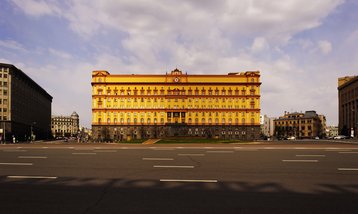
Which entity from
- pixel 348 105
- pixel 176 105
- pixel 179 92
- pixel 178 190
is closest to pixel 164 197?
pixel 178 190

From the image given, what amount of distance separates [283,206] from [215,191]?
209 centimetres

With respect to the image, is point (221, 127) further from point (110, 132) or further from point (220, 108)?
point (110, 132)

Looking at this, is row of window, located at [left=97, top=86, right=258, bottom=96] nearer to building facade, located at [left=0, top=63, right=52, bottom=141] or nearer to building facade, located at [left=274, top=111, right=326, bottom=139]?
building facade, located at [left=0, top=63, right=52, bottom=141]

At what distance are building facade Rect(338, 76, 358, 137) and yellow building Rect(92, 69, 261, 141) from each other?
4261cm

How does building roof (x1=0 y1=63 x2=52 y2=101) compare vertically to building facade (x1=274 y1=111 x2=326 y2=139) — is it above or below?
above

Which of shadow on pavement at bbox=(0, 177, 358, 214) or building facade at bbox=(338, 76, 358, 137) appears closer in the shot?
shadow on pavement at bbox=(0, 177, 358, 214)

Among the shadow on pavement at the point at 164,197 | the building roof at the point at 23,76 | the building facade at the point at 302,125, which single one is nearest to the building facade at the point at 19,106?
the building roof at the point at 23,76

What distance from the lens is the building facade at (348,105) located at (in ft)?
428

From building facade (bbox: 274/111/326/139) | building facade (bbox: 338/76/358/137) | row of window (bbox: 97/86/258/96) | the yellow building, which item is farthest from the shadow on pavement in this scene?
building facade (bbox: 274/111/326/139)

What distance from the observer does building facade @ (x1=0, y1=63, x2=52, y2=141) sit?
103250mm

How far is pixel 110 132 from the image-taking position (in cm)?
11562

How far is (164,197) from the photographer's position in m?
8.30

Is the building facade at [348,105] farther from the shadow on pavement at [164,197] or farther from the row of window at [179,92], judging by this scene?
the shadow on pavement at [164,197]

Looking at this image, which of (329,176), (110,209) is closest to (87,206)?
(110,209)
